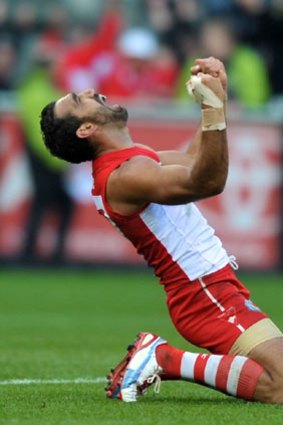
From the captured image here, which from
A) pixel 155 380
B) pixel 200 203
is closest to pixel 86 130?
pixel 155 380

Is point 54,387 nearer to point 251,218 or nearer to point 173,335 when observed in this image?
point 173,335

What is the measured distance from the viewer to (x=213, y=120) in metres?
6.87

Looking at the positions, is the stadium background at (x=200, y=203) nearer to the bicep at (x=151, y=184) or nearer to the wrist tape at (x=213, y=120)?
the bicep at (x=151, y=184)

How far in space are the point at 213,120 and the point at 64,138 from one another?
1.02 metres

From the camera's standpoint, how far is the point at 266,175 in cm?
1650

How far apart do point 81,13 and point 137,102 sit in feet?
11.2

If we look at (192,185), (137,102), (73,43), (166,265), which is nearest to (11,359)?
(166,265)

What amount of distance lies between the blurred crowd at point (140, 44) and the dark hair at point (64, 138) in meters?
9.90

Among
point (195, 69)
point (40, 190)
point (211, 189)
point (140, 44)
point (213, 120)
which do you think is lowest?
point (40, 190)

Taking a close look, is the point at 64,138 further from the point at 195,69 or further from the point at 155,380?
the point at 155,380

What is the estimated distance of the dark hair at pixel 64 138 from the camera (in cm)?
749

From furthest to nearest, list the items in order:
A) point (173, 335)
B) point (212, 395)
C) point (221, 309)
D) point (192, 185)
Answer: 1. point (173, 335)
2. point (212, 395)
3. point (221, 309)
4. point (192, 185)

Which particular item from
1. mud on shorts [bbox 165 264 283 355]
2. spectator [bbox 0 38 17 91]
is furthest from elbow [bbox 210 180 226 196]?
spectator [bbox 0 38 17 91]

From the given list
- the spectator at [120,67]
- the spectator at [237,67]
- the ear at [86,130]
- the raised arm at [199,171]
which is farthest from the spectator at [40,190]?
the raised arm at [199,171]
